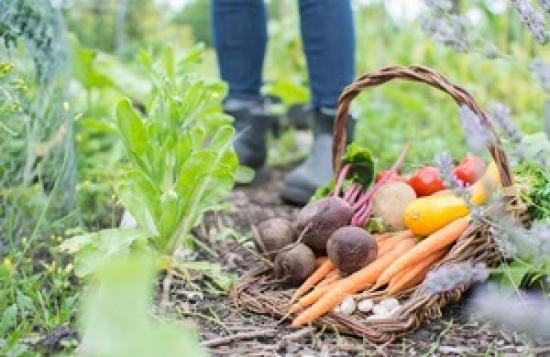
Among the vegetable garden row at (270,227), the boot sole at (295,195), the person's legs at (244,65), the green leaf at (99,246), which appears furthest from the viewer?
the person's legs at (244,65)

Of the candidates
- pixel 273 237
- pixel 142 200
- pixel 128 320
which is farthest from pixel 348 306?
pixel 128 320

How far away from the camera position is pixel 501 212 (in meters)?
1.69

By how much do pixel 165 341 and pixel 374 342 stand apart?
2.45ft

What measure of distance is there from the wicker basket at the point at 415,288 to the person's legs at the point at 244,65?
3.25ft

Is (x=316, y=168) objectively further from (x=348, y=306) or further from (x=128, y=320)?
(x=128, y=320)

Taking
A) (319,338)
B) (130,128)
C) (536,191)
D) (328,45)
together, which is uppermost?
(328,45)

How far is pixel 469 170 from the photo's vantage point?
1954 millimetres

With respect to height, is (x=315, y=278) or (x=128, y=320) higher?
(x=128, y=320)

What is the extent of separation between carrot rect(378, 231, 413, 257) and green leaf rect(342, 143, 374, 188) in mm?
168

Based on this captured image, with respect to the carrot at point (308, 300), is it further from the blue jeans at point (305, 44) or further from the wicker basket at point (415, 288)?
the blue jeans at point (305, 44)

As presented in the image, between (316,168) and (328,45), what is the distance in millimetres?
363

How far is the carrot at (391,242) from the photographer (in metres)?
1.85

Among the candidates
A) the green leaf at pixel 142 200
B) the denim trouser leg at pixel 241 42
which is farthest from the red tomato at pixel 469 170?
the denim trouser leg at pixel 241 42

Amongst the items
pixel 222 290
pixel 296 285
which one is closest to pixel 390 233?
pixel 296 285
